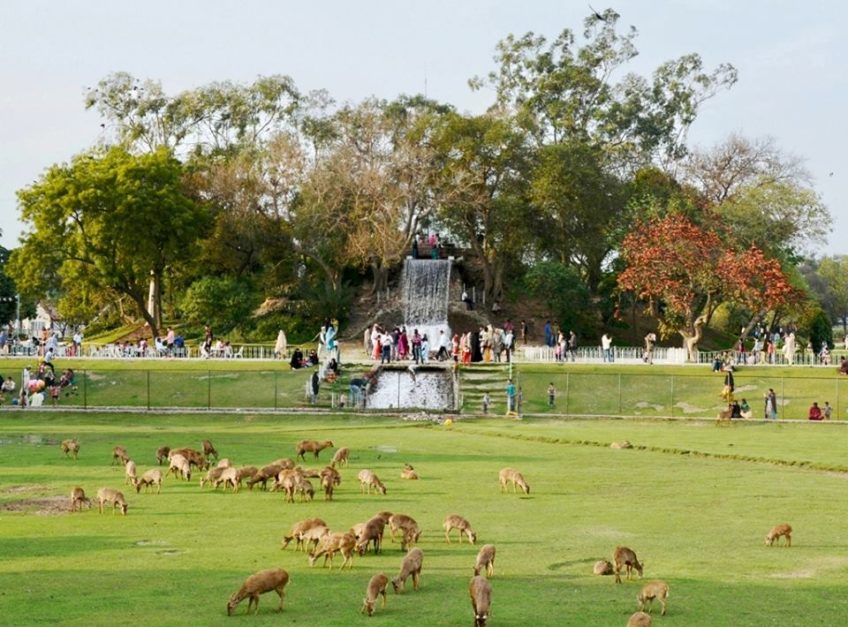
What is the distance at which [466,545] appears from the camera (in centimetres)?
1959

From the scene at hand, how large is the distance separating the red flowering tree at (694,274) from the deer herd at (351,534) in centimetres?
4061

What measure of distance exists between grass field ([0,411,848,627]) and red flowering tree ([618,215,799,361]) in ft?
99.9

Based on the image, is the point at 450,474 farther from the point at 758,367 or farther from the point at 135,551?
the point at 758,367

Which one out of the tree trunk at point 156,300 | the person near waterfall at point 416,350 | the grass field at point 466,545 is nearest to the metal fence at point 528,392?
the person near waterfall at point 416,350

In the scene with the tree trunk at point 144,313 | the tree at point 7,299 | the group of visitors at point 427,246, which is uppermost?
the group of visitors at point 427,246

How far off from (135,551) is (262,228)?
63528 millimetres

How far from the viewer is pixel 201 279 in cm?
7931

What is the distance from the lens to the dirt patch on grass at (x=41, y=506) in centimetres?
2291

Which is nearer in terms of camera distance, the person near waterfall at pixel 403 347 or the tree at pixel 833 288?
the person near waterfall at pixel 403 347

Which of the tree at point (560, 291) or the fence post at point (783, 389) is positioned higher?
the tree at point (560, 291)

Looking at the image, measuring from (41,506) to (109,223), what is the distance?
5321cm

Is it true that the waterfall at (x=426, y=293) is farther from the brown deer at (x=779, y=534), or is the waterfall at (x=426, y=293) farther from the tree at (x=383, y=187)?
the brown deer at (x=779, y=534)

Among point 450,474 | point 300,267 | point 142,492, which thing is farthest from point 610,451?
point 300,267

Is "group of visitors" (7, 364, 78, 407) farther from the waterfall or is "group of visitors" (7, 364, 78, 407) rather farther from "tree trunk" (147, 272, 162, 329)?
the waterfall
